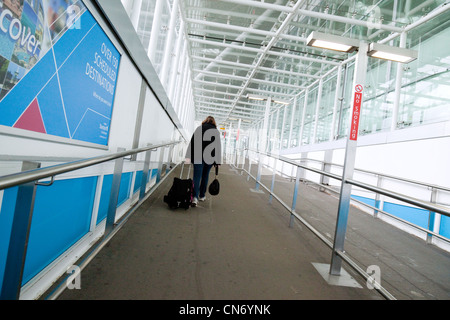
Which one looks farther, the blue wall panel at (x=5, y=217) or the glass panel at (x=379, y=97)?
the glass panel at (x=379, y=97)

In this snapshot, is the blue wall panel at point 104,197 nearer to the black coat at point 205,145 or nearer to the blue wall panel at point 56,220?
the blue wall panel at point 56,220

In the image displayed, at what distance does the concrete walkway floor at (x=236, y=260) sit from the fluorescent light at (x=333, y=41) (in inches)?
82.1

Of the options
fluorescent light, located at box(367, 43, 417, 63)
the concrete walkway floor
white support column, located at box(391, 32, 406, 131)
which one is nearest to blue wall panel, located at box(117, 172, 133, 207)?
the concrete walkway floor

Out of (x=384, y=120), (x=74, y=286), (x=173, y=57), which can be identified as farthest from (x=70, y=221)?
(x=384, y=120)

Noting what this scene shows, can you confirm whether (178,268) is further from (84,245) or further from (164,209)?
(164,209)

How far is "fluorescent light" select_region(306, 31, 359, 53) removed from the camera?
7.27 ft

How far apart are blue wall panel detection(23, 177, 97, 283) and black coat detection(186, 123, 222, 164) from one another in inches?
66.7

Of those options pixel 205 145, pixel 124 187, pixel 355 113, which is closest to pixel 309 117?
pixel 205 145

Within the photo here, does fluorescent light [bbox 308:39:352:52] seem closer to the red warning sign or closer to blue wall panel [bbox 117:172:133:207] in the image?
the red warning sign

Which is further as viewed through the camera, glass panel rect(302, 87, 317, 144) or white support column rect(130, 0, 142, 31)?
glass panel rect(302, 87, 317, 144)

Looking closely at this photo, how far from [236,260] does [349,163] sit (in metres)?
1.34

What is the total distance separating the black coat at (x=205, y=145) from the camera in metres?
3.65

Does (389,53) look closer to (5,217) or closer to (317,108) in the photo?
(5,217)

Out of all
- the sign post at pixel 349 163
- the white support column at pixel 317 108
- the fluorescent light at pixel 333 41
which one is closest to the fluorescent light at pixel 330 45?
the fluorescent light at pixel 333 41
